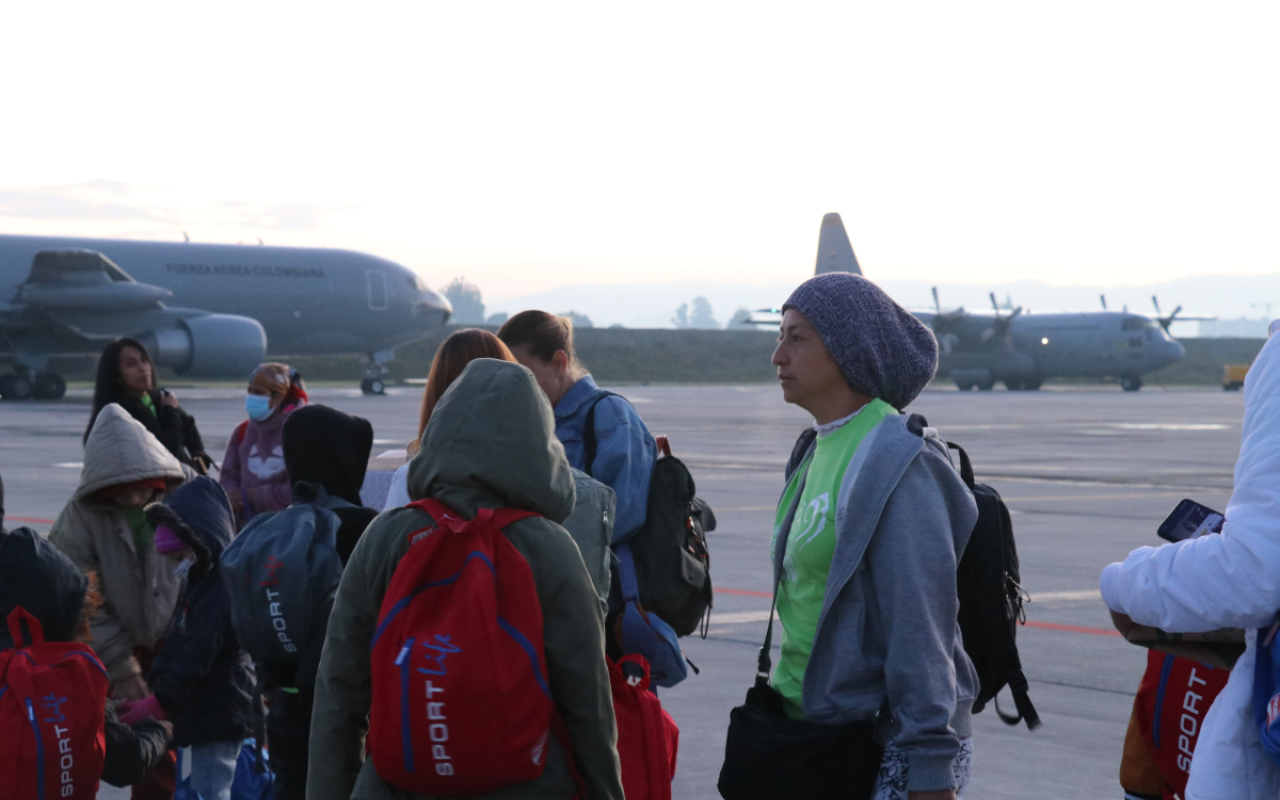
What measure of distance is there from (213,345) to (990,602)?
36094 millimetres

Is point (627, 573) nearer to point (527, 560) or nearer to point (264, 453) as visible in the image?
point (527, 560)

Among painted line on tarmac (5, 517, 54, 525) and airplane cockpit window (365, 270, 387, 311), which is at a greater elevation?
airplane cockpit window (365, 270, 387, 311)

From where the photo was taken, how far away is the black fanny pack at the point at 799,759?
2838mm

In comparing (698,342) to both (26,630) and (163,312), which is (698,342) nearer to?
(163,312)

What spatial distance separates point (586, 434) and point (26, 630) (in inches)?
70.4

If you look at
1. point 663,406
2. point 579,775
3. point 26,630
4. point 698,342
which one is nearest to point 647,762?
point 579,775

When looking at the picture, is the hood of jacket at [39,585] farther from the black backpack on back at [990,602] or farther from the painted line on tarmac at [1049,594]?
the painted line on tarmac at [1049,594]

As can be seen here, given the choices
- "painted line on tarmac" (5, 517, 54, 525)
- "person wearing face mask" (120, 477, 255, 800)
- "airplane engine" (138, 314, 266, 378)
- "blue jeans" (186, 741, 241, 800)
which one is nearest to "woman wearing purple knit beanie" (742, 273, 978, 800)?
"person wearing face mask" (120, 477, 255, 800)

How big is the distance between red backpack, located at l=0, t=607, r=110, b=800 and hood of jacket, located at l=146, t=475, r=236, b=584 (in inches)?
25.7

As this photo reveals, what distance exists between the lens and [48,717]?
3.64 m

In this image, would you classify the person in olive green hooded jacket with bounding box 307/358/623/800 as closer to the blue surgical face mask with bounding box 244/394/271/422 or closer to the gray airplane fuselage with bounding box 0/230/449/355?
the blue surgical face mask with bounding box 244/394/271/422

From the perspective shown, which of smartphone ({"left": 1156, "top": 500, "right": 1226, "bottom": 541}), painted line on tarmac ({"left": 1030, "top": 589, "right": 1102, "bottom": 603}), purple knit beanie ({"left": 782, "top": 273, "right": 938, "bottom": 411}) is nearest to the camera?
smartphone ({"left": 1156, "top": 500, "right": 1226, "bottom": 541})

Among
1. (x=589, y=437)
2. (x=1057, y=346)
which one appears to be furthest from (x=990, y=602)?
(x=1057, y=346)

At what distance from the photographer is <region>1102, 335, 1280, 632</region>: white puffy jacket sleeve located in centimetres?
221
